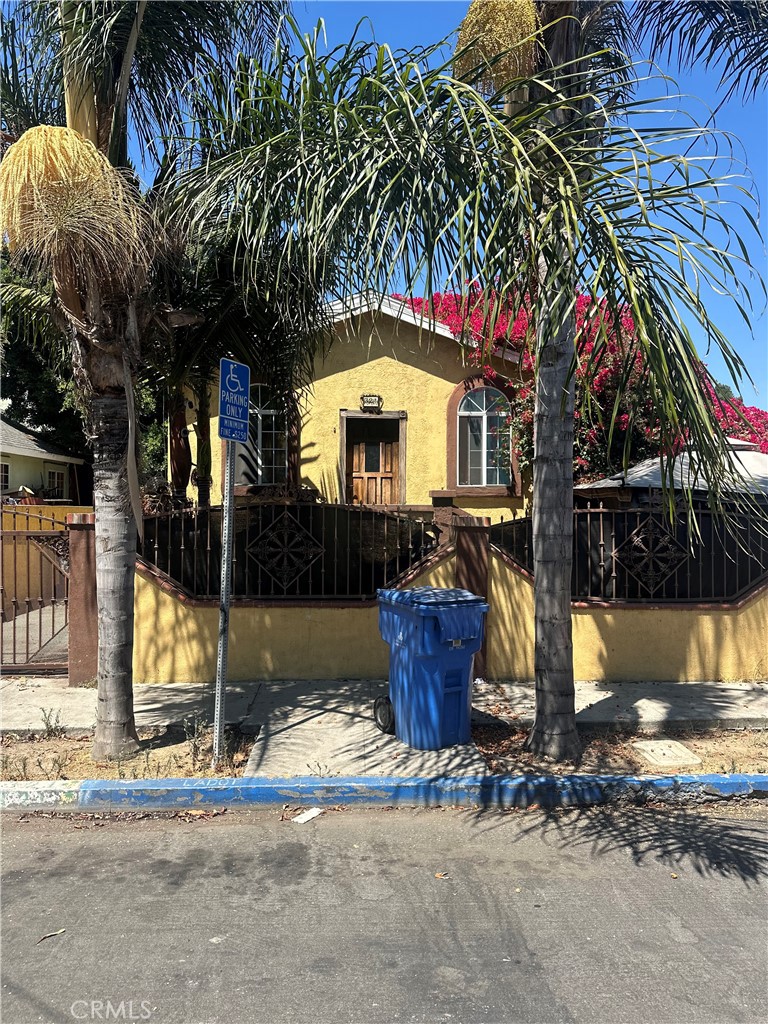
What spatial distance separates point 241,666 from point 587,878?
4579 mm

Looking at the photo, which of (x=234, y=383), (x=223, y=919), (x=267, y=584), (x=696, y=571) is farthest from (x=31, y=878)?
(x=696, y=571)

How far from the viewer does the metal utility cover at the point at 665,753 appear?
595cm

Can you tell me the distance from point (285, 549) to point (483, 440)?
6.17 metres

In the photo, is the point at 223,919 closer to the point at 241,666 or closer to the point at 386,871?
the point at 386,871

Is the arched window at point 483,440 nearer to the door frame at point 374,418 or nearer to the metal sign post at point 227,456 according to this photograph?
the door frame at point 374,418

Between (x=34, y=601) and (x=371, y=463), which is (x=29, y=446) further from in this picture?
(x=34, y=601)

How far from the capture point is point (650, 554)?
8.19m

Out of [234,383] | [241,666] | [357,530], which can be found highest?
[234,383]

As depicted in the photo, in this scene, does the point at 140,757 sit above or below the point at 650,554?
below

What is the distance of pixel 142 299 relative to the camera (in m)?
5.91

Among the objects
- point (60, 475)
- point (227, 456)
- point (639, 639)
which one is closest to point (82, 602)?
point (227, 456)

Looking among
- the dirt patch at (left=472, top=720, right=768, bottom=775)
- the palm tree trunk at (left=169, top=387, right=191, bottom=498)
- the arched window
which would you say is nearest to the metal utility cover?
the dirt patch at (left=472, top=720, right=768, bottom=775)

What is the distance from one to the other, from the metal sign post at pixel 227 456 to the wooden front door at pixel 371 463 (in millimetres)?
7362

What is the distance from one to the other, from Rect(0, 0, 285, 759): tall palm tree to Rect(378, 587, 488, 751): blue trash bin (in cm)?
222
